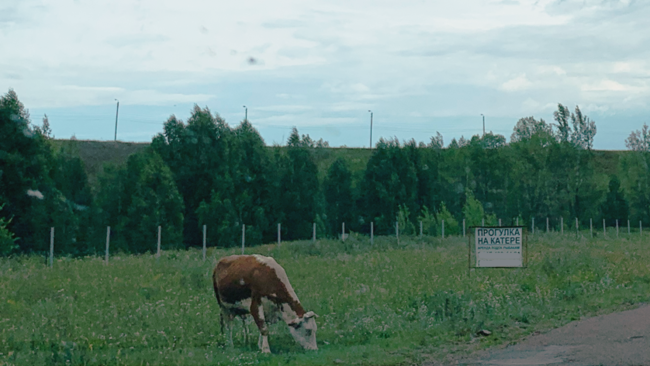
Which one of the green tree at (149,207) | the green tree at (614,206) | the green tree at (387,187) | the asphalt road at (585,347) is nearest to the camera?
the asphalt road at (585,347)

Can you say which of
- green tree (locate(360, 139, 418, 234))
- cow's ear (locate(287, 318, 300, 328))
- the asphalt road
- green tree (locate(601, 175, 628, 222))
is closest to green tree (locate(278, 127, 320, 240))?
green tree (locate(360, 139, 418, 234))

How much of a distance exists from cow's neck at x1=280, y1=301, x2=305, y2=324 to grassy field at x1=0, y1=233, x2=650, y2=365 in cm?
67

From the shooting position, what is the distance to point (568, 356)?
12.2 meters

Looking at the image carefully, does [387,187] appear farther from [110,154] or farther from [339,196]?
[110,154]

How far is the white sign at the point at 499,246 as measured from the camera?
69.6ft

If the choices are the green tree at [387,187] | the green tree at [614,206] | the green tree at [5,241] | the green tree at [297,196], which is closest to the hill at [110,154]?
the green tree at [387,187]

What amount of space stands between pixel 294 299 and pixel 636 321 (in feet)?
26.7

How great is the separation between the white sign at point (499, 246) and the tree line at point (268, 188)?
3410cm

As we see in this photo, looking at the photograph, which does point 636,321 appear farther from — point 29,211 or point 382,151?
point 382,151

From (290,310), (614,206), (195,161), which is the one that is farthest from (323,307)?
(614,206)

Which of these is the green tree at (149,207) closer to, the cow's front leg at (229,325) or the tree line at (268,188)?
the tree line at (268,188)

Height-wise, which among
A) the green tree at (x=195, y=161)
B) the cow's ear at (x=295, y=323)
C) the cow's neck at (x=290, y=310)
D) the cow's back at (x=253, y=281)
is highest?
the green tree at (x=195, y=161)

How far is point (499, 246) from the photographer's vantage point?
2139 cm

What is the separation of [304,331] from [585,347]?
5.44 meters
